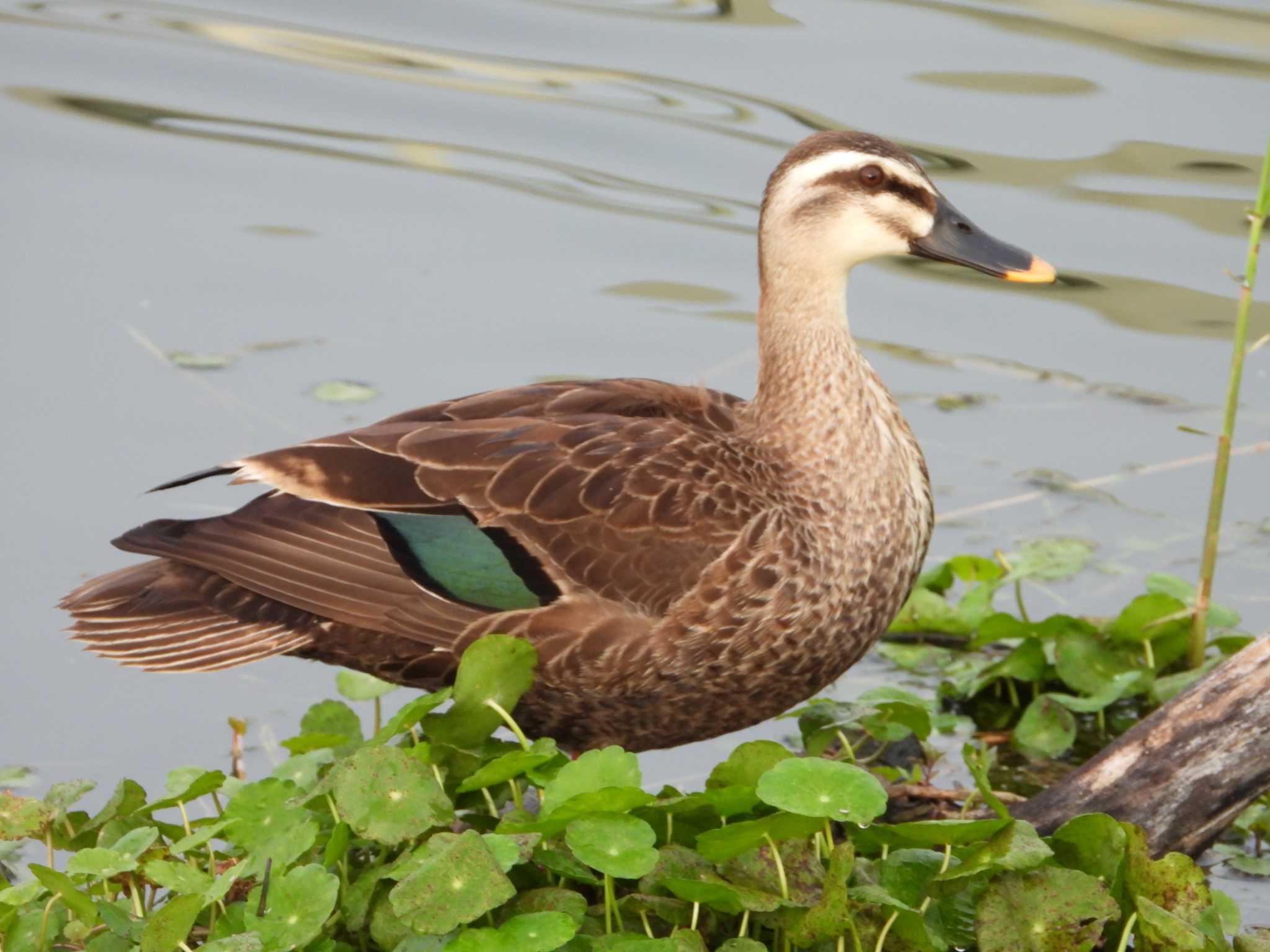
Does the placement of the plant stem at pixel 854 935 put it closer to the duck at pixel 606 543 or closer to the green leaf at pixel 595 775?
the green leaf at pixel 595 775

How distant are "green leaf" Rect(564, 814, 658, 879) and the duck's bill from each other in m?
2.03

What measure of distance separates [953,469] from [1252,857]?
7.25 feet

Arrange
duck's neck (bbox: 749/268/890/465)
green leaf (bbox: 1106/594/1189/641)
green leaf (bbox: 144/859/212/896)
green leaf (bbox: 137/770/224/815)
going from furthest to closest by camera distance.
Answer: green leaf (bbox: 1106/594/1189/641)
duck's neck (bbox: 749/268/890/465)
green leaf (bbox: 137/770/224/815)
green leaf (bbox: 144/859/212/896)

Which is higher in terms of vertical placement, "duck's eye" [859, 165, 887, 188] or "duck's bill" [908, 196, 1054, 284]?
"duck's eye" [859, 165, 887, 188]

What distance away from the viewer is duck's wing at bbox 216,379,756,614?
14.9 feet

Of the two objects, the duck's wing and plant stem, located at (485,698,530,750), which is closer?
plant stem, located at (485,698,530,750)

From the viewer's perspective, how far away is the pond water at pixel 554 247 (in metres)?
6.21

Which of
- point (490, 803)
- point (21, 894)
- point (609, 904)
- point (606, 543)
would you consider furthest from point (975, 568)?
point (21, 894)

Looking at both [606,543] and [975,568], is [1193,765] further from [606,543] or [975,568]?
[975,568]

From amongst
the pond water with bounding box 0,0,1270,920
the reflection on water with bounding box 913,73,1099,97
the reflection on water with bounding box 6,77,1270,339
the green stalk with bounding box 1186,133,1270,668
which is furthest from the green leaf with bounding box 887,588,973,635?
the reflection on water with bounding box 913,73,1099,97

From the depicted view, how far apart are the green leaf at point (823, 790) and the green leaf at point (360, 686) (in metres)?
1.63

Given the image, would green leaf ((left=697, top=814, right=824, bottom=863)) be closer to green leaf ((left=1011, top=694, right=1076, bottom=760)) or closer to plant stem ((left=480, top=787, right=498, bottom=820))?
plant stem ((left=480, top=787, right=498, bottom=820))

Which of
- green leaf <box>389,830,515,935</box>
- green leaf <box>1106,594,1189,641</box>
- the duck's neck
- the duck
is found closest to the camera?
green leaf <box>389,830,515,935</box>

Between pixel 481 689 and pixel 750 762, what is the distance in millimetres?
614
